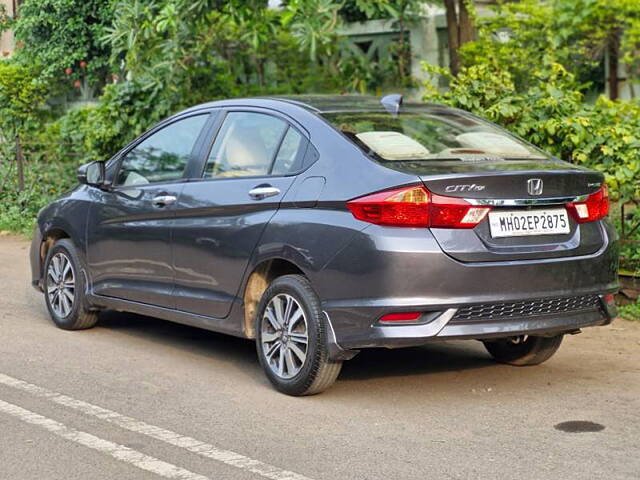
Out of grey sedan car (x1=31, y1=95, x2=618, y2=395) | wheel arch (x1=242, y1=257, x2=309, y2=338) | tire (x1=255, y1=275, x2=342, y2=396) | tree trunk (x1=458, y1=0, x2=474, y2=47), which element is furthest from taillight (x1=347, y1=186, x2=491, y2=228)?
tree trunk (x1=458, y1=0, x2=474, y2=47)

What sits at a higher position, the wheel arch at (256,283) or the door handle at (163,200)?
the door handle at (163,200)

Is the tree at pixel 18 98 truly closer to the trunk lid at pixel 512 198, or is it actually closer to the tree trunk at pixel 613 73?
the tree trunk at pixel 613 73

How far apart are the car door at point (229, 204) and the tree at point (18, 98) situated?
12570 millimetres

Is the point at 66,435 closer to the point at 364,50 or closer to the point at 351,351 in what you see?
the point at 351,351

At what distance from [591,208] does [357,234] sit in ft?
4.56

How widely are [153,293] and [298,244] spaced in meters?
1.68

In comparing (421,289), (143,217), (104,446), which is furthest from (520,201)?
(143,217)

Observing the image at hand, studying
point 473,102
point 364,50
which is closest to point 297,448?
point 473,102

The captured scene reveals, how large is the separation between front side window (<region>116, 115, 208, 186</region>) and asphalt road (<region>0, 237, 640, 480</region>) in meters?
1.16

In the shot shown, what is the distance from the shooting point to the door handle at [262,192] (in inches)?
277

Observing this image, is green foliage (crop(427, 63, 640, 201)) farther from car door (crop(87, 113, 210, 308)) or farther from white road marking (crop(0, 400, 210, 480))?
white road marking (crop(0, 400, 210, 480))

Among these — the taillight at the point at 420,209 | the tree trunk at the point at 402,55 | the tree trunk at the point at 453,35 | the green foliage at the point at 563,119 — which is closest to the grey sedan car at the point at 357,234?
the taillight at the point at 420,209

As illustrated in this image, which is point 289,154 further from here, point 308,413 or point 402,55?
point 402,55

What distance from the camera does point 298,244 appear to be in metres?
6.74
